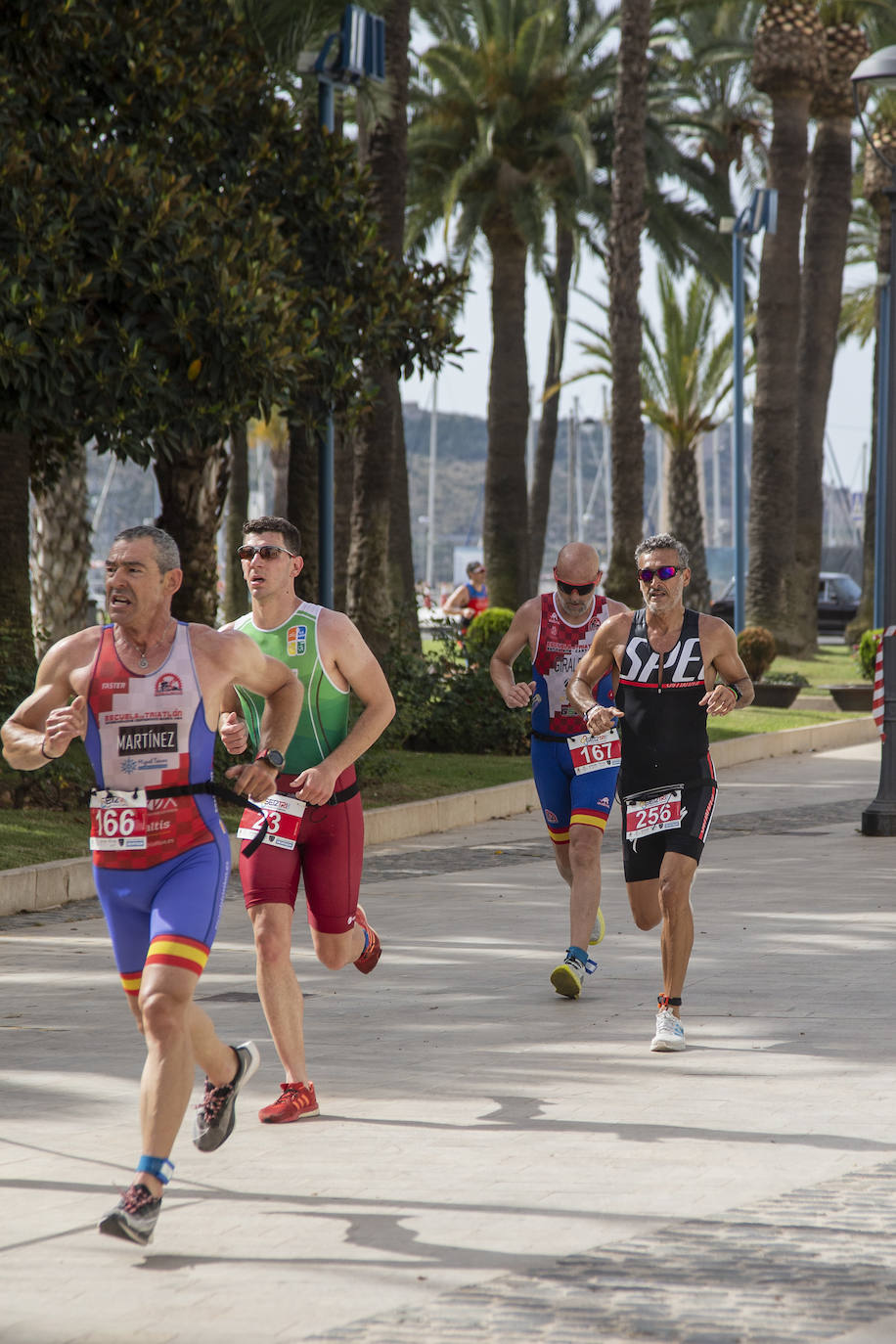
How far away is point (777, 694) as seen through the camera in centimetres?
2577

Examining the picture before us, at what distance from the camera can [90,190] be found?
43.7 feet

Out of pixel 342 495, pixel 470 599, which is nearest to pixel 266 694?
pixel 342 495

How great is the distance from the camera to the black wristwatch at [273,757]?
5.30 meters

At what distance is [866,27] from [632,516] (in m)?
15.0

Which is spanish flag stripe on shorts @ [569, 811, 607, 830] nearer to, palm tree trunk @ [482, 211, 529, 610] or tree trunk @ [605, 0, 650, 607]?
tree trunk @ [605, 0, 650, 607]

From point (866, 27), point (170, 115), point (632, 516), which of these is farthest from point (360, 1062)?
point (866, 27)

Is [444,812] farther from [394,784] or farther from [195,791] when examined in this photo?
[195,791]

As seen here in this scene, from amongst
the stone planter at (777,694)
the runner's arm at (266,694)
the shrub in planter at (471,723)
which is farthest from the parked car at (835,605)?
the runner's arm at (266,694)

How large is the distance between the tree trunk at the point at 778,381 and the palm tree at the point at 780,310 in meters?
0.02

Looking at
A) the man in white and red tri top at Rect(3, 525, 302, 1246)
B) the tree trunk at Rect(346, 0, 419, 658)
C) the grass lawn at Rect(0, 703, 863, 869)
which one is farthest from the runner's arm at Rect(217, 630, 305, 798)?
the tree trunk at Rect(346, 0, 419, 658)

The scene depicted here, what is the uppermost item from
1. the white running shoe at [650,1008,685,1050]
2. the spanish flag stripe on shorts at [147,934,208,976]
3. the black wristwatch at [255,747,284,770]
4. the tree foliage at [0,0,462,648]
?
the tree foliage at [0,0,462,648]

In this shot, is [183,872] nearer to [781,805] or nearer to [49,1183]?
[49,1183]

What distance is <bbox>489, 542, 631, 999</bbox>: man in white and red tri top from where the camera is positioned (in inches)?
329

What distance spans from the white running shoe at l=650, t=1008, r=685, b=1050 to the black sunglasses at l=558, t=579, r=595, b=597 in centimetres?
226
